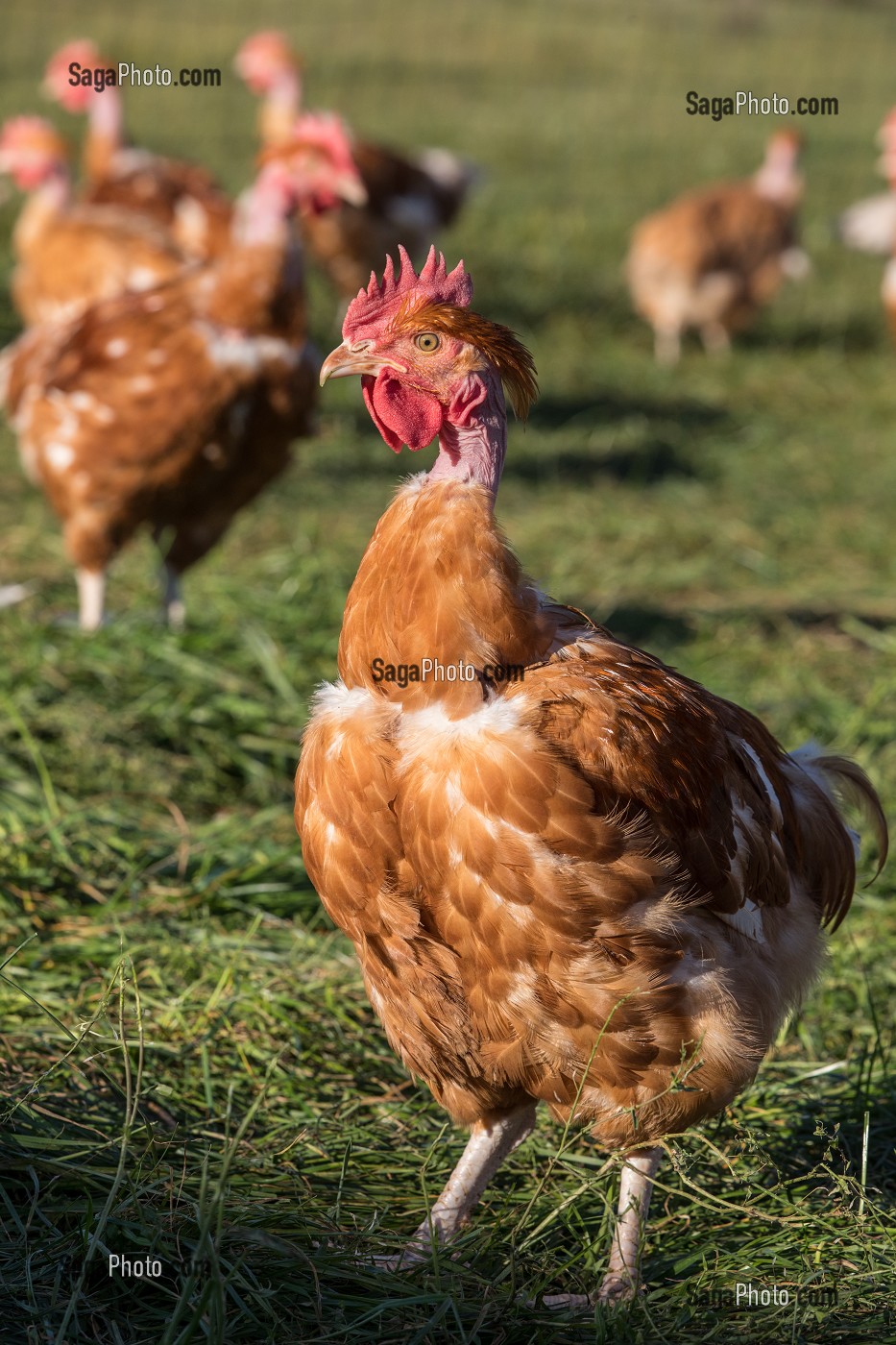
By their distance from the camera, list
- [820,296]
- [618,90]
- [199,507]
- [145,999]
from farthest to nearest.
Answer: [618,90] < [820,296] < [199,507] < [145,999]

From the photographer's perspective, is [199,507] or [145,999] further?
[199,507]

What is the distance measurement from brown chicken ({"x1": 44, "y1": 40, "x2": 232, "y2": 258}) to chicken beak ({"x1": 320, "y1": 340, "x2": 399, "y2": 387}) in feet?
18.8

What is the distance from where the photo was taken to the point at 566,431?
879 cm

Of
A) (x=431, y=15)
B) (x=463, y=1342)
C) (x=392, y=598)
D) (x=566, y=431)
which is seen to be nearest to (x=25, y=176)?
(x=566, y=431)

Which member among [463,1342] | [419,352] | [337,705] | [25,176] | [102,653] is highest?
[25,176]

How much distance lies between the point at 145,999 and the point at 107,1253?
841mm

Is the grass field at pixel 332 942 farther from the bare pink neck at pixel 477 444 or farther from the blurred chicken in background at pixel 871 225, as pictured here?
the blurred chicken in background at pixel 871 225

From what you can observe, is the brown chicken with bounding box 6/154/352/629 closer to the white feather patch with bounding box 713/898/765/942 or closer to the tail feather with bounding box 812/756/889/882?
the tail feather with bounding box 812/756/889/882

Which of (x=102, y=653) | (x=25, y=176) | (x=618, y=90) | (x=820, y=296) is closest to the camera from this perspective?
(x=102, y=653)

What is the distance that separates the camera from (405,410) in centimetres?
227

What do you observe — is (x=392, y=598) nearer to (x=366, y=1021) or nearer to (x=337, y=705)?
(x=337, y=705)

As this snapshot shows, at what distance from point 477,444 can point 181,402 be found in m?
2.78

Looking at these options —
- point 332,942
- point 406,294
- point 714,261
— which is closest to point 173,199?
point 714,261

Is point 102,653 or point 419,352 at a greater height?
point 419,352
